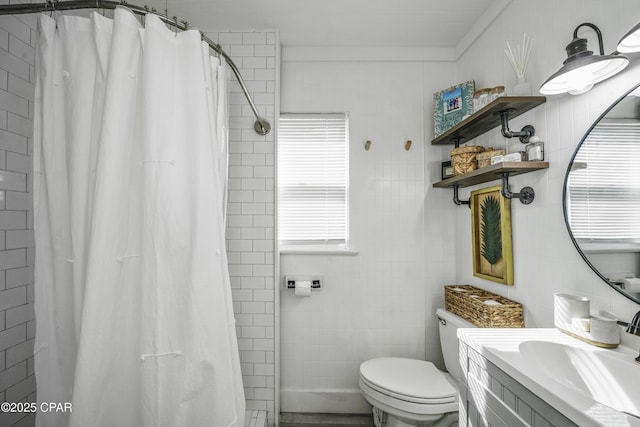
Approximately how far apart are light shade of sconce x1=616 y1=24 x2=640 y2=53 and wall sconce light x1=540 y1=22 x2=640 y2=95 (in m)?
0.01

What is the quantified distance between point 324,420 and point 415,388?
0.76 metres

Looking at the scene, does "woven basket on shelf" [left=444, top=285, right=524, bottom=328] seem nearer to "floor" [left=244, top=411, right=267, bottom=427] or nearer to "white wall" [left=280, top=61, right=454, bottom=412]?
"white wall" [left=280, top=61, right=454, bottom=412]

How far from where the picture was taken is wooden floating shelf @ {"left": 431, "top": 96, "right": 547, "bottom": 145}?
1299 millimetres

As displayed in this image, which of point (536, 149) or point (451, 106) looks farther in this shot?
point (451, 106)

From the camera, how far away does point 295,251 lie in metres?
2.00

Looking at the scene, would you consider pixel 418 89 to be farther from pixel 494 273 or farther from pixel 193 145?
pixel 193 145

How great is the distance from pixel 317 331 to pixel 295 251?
0.57m

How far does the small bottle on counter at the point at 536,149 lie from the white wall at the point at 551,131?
0.03 m

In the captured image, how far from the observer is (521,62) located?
140 centimetres

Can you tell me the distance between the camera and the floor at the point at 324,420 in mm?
1874

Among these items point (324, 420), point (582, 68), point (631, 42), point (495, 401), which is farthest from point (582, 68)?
point (324, 420)

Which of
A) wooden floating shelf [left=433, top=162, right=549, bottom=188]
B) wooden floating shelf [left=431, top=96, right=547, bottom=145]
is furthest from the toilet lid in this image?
wooden floating shelf [left=431, top=96, right=547, bottom=145]

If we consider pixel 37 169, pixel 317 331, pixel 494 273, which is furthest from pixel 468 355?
pixel 37 169

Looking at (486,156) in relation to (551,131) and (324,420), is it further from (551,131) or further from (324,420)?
(324,420)
